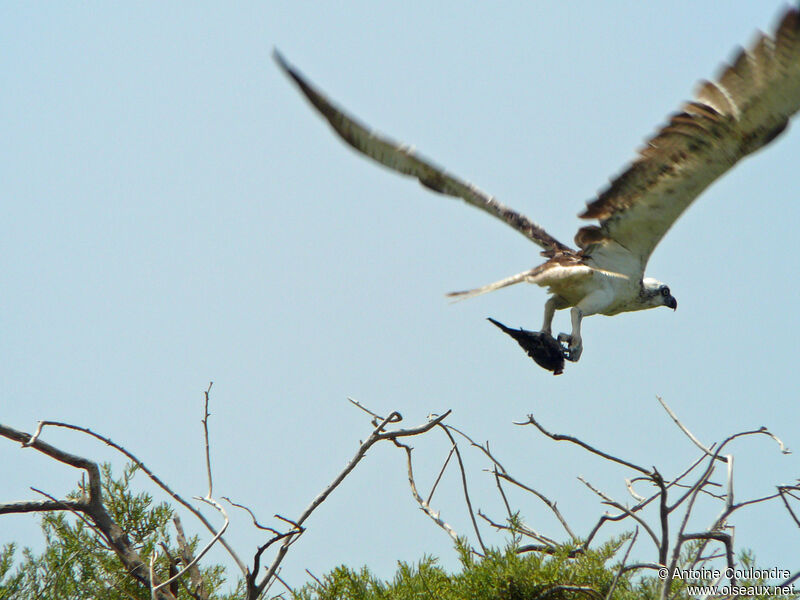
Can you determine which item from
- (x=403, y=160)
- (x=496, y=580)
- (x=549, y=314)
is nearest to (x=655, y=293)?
(x=549, y=314)

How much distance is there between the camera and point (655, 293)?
6.43m

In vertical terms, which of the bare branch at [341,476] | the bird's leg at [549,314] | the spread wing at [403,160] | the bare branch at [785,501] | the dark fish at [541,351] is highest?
the spread wing at [403,160]

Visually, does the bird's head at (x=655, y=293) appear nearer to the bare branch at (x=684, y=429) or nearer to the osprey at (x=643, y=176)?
the osprey at (x=643, y=176)

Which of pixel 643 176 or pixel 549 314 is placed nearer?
pixel 643 176

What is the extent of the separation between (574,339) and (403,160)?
64.7 inches

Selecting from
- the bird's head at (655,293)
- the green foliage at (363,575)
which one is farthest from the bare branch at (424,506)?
the bird's head at (655,293)

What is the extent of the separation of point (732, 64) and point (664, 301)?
2.11m

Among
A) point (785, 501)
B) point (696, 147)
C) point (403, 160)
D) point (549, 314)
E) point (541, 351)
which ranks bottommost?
point (785, 501)

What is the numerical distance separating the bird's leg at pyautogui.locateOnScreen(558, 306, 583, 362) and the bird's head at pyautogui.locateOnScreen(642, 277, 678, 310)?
2.66ft

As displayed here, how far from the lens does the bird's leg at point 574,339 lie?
18.6 feet

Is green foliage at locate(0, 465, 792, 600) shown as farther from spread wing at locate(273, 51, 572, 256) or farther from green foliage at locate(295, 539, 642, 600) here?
spread wing at locate(273, 51, 572, 256)

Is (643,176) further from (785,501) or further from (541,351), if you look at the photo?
(785,501)

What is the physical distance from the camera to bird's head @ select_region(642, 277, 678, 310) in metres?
6.37

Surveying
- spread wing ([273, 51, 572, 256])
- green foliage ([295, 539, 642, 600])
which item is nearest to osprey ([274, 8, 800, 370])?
spread wing ([273, 51, 572, 256])
